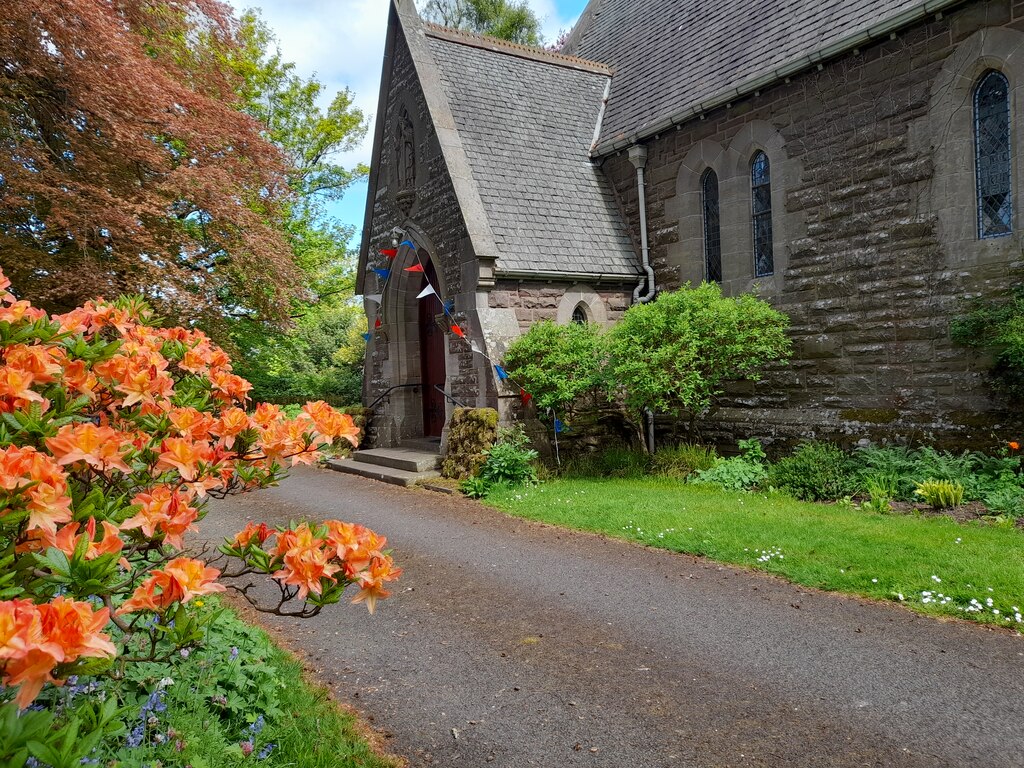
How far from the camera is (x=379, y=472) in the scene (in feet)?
40.6

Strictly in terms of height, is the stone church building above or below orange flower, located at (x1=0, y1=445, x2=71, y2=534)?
above

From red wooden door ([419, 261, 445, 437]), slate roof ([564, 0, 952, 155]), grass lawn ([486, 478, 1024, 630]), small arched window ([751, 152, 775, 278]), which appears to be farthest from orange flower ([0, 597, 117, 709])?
red wooden door ([419, 261, 445, 437])

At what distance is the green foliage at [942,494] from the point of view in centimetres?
750

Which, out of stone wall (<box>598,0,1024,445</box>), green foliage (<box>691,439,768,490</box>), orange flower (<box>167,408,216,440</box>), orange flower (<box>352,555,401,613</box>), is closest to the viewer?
orange flower (<box>352,555,401,613</box>)

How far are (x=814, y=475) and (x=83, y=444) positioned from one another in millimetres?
8430

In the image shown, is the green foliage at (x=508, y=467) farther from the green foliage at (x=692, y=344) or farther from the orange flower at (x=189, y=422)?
the orange flower at (x=189, y=422)

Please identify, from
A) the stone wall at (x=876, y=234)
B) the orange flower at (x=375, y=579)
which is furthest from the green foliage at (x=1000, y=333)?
the orange flower at (x=375, y=579)

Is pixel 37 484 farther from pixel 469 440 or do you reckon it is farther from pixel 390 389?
pixel 390 389

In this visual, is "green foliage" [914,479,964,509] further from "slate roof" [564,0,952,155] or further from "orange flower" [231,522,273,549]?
"orange flower" [231,522,273,549]

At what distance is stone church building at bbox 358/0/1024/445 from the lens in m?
8.70

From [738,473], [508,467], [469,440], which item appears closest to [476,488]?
[508,467]

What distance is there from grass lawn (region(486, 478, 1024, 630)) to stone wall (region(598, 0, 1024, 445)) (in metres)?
2.19

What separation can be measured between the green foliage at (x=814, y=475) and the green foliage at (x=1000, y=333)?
Result: 200cm

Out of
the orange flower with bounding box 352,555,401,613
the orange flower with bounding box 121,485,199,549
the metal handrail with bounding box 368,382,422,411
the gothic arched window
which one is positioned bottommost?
the orange flower with bounding box 352,555,401,613
